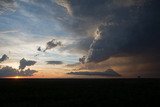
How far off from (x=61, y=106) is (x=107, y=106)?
6644 mm

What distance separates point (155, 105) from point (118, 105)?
5312 mm

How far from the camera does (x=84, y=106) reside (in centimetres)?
3650

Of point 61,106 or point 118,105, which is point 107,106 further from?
point 61,106

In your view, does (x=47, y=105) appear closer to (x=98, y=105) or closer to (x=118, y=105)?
(x=98, y=105)

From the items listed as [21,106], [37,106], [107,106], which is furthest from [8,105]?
[107,106]

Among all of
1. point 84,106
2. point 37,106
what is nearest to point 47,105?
point 37,106

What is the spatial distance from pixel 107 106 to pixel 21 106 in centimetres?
1236

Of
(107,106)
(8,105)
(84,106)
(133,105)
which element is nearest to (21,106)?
(8,105)

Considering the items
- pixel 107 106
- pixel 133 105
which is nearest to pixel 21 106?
pixel 107 106

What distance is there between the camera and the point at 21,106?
119 feet

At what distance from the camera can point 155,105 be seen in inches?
1441

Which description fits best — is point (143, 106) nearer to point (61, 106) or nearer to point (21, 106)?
point (61, 106)

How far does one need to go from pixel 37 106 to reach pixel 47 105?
1.71m

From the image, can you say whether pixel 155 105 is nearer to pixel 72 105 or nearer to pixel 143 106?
pixel 143 106
